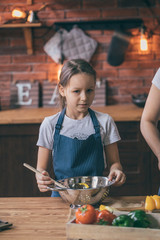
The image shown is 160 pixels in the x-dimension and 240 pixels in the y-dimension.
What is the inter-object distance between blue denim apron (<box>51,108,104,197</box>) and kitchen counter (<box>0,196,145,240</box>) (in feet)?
0.89

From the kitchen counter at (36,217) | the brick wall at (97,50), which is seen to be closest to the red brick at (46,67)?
the brick wall at (97,50)

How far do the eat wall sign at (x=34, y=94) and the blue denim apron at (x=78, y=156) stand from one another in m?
1.59

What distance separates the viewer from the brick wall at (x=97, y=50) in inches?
129

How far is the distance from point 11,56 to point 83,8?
0.82m

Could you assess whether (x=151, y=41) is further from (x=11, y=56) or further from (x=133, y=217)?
(x=133, y=217)

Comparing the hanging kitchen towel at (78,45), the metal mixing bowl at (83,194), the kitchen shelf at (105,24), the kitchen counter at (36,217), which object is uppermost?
the kitchen shelf at (105,24)

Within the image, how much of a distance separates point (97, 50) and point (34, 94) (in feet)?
2.39

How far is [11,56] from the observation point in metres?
3.35

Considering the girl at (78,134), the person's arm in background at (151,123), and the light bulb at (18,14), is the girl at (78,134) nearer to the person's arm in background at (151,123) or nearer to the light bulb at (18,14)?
the person's arm in background at (151,123)

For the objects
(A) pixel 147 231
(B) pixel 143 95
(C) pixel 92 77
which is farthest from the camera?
(B) pixel 143 95

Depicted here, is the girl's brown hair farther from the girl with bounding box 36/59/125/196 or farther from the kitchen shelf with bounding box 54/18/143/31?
the kitchen shelf with bounding box 54/18/143/31

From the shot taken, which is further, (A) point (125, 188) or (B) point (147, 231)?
(A) point (125, 188)

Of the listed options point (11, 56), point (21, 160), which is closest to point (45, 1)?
point (11, 56)

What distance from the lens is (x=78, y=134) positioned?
68.9 inches
